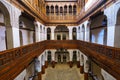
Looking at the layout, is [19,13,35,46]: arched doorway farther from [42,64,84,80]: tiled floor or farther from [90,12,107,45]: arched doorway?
[90,12,107,45]: arched doorway

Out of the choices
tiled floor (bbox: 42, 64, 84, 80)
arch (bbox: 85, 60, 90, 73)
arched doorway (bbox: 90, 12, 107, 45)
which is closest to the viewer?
arched doorway (bbox: 90, 12, 107, 45)

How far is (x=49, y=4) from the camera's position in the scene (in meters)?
18.6

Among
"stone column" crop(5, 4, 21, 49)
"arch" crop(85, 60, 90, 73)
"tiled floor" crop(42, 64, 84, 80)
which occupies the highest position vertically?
"stone column" crop(5, 4, 21, 49)

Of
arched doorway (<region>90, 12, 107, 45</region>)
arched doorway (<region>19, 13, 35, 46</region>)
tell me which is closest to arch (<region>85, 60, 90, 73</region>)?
arched doorway (<region>90, 12, 107, 45</region>)

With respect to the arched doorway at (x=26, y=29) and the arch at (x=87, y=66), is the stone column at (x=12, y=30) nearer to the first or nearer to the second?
the arched doorway at (x=26, y=29)

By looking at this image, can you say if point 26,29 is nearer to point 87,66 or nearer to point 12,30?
point 12,30

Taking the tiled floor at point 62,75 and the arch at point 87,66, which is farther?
the tiled floor at point 62,75

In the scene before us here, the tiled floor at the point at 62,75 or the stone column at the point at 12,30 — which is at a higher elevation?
the stone column at the point at 12,30

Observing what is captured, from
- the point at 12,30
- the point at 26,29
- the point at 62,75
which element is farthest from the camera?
the point at 62,75

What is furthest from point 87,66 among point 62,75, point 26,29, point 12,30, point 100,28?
point 12,30

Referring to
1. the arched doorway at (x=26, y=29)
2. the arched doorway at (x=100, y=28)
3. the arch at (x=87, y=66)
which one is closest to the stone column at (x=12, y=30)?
the arched doorway at (x=26, y=29)

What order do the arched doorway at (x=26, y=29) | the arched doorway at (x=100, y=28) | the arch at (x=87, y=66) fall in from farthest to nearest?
the arch at (x=87, y=66) < the arched doorway at (x=26, y=29) < the arched doorway at (x=100, y=28)

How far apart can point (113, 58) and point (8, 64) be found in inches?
175

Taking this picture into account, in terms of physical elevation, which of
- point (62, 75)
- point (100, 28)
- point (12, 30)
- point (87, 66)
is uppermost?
point (100, 28)
